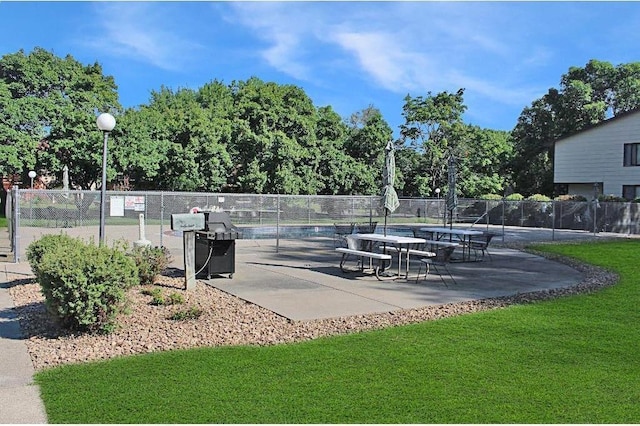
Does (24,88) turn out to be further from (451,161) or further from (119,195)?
(451,161)

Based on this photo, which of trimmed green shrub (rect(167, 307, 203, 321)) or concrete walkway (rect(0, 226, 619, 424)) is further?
Answer: trimmed green shrub (rect(167, 307, 203, 321))

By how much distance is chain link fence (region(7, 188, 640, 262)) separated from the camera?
16703 millimetres

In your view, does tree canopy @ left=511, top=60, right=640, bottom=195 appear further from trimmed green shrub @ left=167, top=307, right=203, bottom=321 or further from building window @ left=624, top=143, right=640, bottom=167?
trimmed green shrub @ left=167, top=307, right=203, bottom=321

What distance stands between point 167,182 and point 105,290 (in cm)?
3273

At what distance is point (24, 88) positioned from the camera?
118 feet

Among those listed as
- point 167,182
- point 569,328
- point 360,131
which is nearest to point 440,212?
point 360,131

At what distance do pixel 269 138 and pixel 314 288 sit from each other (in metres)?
27.7

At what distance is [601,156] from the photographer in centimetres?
3441

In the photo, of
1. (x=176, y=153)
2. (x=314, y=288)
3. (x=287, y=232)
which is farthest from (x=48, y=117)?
(x=314, y=288)

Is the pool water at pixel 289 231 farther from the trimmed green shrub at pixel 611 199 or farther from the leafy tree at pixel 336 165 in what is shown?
the leafy tree at pixel 336 165

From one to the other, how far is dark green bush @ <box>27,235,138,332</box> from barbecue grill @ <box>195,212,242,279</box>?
14.5 feet

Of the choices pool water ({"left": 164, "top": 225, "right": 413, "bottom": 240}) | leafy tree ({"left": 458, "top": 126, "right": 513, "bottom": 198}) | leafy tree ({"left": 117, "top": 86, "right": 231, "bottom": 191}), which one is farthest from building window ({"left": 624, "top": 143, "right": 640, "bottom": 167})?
leafy tree ({"left": 117, "top": 86, "right": 231, "bottom": 191})

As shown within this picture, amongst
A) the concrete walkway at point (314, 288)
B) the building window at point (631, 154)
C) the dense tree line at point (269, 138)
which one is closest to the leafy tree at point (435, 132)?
the dense tree line at point (269, 138)

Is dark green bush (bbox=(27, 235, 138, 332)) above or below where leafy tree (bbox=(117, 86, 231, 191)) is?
below
